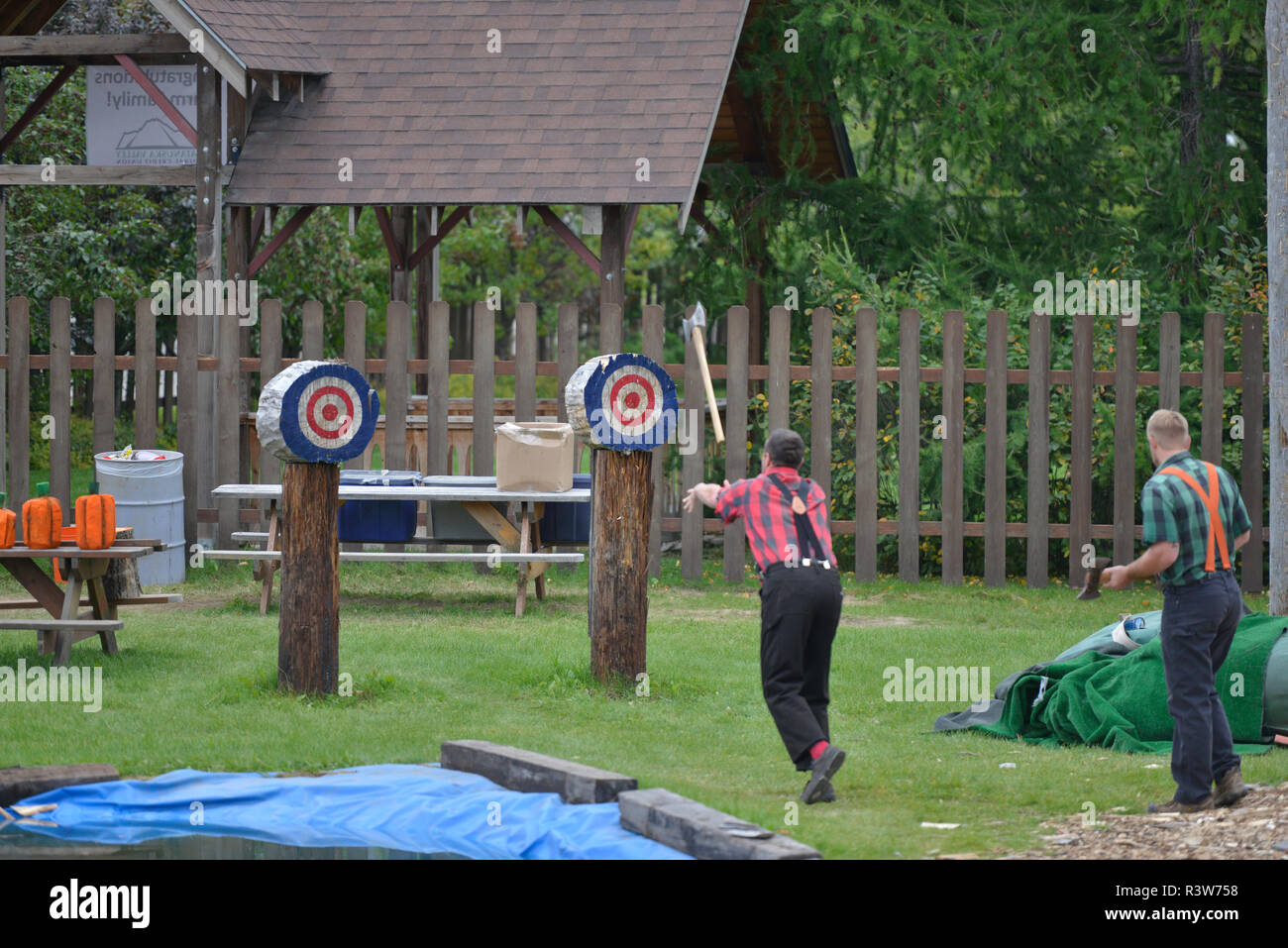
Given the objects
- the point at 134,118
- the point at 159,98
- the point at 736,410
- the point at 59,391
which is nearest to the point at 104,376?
the point at 59,391

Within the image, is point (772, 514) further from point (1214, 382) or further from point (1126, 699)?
point (1214, 382)

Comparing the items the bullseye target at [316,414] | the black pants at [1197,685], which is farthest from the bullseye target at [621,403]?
the black pants at [1197,685]

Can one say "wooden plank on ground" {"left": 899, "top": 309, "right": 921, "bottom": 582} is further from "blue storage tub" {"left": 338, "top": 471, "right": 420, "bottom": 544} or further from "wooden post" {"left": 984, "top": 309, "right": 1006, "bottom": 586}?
"blue storage tub" {"left": 338, "top": 471, "right": 420, "bottom": 544}

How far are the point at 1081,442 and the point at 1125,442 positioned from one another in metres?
0.36

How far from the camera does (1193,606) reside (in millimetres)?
6738

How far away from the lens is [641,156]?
1477 cm

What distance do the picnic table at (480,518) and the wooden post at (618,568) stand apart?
2.37 metres

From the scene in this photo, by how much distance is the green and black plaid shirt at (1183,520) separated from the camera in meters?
6.71

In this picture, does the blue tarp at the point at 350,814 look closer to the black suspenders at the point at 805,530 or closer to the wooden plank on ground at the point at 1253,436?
the black suspenders at the point at 805,530

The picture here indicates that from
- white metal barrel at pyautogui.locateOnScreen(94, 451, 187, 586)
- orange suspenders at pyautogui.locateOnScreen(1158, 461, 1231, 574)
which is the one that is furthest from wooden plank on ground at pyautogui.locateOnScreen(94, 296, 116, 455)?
orange suspenders at pyautogui.locateOnScreen(1158, 461, 1231, 574)

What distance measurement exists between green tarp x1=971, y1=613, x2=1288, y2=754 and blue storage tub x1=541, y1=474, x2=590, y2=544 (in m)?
4.87

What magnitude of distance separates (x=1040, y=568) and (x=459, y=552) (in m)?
4.97

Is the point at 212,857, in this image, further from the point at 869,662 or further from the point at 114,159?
the point at 114,159
